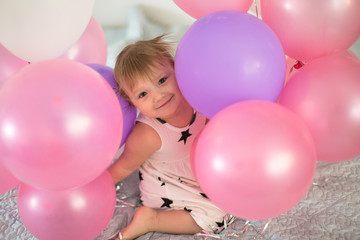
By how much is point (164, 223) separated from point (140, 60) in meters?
0.52

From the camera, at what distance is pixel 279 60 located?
33.3 inches

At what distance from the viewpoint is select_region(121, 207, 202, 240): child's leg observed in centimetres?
113

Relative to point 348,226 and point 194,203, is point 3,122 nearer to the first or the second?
point 194,203

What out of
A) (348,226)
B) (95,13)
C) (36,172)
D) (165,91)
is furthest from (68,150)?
(95,13)

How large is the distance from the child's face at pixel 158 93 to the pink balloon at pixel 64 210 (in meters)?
0.28

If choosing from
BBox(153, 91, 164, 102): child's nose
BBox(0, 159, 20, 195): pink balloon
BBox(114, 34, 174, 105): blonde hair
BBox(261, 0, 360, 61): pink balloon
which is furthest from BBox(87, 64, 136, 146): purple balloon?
BBox(261, 0, 360, 61): pink balloon

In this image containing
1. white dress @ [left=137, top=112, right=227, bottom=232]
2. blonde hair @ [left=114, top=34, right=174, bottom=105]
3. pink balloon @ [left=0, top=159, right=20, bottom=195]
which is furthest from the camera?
white dress @ [left=137, top=112, right=227, bottom=232]

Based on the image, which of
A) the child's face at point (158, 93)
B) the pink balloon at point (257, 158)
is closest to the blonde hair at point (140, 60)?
the child's face at point (158, 93)

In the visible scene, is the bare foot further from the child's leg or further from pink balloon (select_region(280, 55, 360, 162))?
pink balloon (select_region(280, 55, 360, 162))

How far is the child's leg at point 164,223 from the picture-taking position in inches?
44.7

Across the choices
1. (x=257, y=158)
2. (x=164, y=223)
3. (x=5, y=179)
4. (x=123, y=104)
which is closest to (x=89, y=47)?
(x=123, y=104)

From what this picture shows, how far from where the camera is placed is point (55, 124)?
0.73m

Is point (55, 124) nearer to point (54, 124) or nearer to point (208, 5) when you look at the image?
point (54, 124)

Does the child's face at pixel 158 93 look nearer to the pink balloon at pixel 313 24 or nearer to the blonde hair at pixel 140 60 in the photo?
the blonde hair at pixel 140 60
